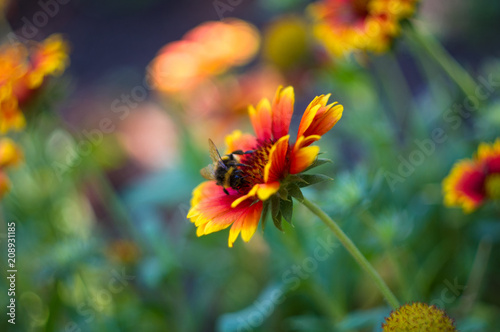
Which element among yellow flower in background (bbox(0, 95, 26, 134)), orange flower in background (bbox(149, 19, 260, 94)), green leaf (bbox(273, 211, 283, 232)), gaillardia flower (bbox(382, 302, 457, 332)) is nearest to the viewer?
gaillardia flower (bbox(382, 302, 457, 332))

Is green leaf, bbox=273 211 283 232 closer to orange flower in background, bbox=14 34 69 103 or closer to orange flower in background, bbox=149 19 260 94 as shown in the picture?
orange flower in background, bbox=14 34 69 103

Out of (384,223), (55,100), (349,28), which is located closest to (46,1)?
(55,100)

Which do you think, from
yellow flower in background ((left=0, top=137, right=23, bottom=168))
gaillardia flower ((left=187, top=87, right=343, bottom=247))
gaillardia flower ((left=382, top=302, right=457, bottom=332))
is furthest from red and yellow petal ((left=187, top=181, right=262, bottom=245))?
yellow flower in background ((left=0, top=137, right=23, bottom=168))

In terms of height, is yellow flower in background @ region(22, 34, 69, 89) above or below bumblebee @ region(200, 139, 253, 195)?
above

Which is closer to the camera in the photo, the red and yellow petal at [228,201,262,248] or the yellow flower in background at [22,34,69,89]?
the red and yellow petal at [228,201,262,248]

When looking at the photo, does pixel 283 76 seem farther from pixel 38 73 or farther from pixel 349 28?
pixel 38 73

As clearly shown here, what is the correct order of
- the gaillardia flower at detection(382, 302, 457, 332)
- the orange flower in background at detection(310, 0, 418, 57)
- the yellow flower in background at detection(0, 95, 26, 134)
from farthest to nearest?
1. the yellow flower in background at detection(0, 95, 26, 134)
2. the orange flower in background at detection(310, 0, 418, 57)
3. the gaillardia flower at detection(382, 302, 457, 332)
